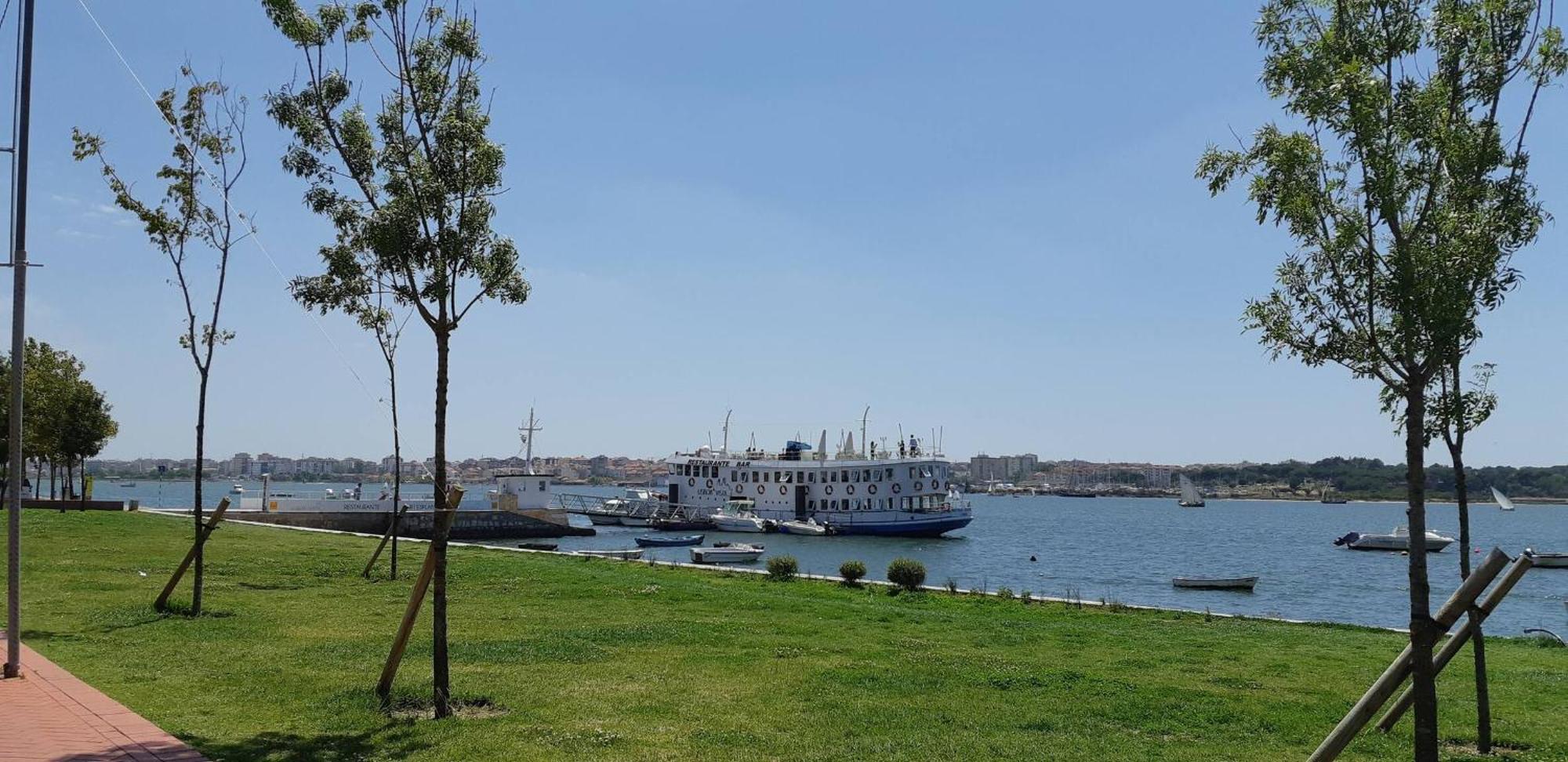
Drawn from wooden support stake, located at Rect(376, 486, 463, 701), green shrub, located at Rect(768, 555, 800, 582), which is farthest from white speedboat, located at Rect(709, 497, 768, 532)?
wooden support stake, located at Rect(376, 486, 463, 701)

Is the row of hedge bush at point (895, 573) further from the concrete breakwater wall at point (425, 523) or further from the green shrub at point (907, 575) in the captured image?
the concrete breakwater wall at point (425, 523)

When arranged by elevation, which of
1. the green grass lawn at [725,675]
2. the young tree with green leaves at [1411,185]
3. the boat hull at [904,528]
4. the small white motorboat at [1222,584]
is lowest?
the boat hull at [904,528]

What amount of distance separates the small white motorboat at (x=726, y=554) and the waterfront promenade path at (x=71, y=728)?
35.8m

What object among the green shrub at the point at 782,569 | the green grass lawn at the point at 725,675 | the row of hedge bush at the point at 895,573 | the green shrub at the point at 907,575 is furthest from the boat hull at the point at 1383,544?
the green grass lawn at the point at 725,675

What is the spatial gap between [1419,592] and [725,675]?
7063 mm

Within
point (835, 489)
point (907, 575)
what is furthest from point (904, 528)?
point (907, 575)

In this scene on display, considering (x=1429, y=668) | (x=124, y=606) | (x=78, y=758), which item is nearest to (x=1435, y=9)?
(x=1429, y=668)

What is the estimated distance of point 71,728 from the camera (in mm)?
8141

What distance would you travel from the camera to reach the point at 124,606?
15.4 m

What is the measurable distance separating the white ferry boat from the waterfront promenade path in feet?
210

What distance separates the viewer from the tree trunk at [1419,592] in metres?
6.46

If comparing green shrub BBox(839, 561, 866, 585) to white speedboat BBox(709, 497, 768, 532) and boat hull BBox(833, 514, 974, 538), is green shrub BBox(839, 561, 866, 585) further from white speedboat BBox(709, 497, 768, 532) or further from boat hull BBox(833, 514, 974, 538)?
boat hull BBox(833, 514, 974, 538)

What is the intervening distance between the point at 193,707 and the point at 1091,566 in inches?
1892

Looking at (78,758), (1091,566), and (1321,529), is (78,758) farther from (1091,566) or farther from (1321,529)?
(1321,529)
